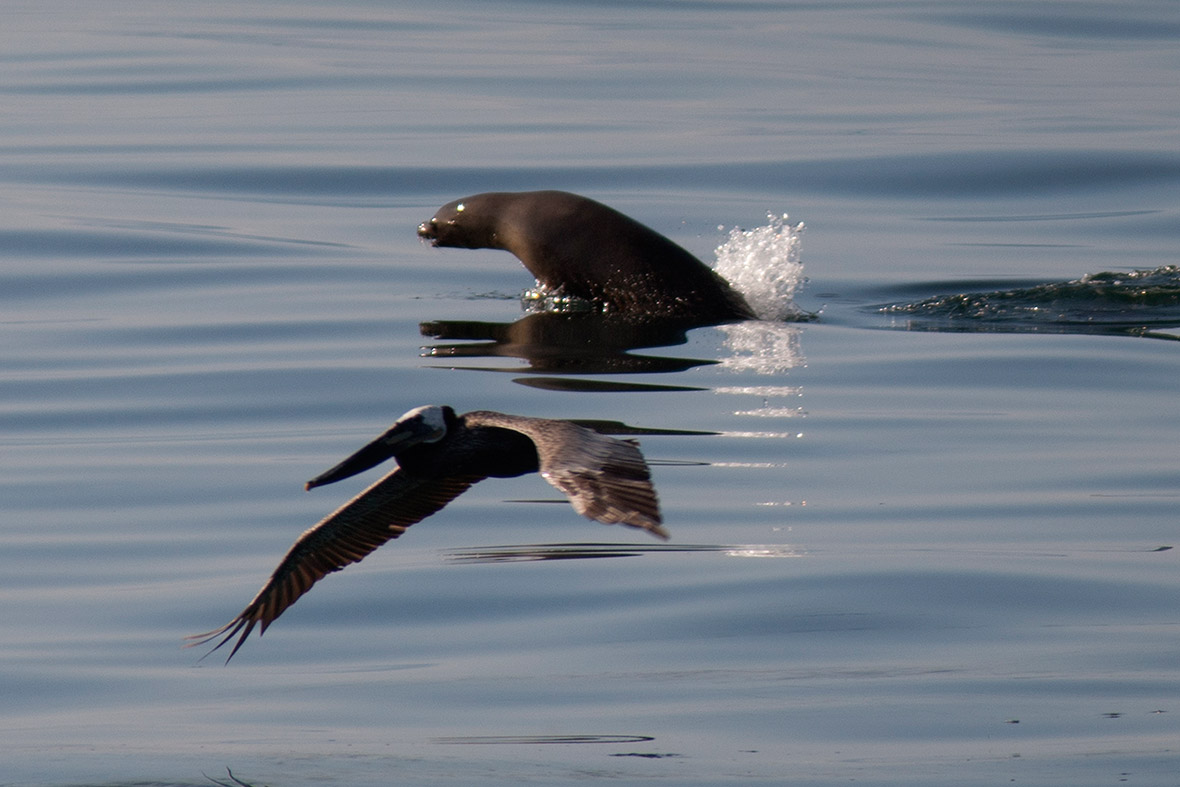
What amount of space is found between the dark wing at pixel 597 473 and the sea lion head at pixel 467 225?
6.45 metres

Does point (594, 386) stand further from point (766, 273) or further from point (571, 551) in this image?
point (766, 273)

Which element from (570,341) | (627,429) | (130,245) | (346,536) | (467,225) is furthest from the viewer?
(130,245)

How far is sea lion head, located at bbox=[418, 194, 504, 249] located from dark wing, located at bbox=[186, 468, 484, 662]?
19.3 ft

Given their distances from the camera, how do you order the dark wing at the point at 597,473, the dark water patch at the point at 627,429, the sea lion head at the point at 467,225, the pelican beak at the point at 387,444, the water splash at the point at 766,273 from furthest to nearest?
1. the sea lion head at the point at 467,225
2. the water splash at the point at 766,273
3. the dark water patch at the point at 627,429
4. the pelican beak at the point at 387,444
5. the dark wing at the point at 597,473

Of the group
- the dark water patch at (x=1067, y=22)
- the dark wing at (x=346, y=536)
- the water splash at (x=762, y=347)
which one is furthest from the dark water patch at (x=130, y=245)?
the dark water patch at (x=1067, y=22)

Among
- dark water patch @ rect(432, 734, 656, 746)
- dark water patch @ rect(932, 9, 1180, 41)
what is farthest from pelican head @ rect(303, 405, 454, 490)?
dark water patch @ rect(932, 9, 1180, 41)

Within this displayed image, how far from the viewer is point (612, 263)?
11852 mm

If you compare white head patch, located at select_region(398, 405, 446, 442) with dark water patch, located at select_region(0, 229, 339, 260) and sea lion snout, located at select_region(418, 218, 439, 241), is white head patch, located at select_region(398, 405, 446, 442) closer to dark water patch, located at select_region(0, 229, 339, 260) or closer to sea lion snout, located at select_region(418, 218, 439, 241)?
sea lion snout, located at select_region(418, 218, 439, 241)

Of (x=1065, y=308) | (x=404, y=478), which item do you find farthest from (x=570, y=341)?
(x=404, y=478)

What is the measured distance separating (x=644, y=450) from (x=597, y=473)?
11.1 ft

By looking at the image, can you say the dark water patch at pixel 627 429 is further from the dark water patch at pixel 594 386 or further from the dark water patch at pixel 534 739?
the dark water patch at pixel 534 739

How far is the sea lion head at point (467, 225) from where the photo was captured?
12.6 m

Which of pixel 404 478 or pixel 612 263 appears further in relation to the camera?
pixel 612 263

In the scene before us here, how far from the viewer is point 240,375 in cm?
1063
